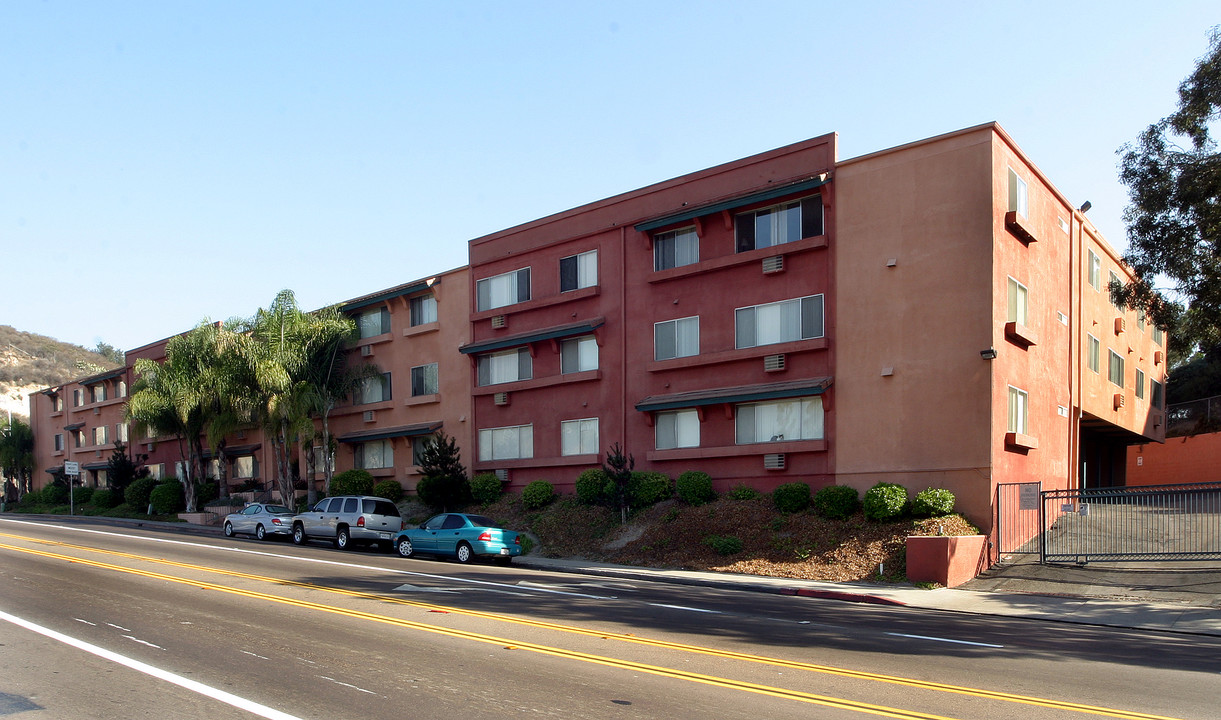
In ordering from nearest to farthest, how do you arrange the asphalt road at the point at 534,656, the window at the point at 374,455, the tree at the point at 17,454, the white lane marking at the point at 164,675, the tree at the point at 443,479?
1. the white lane marking at the point at 164,675
2. the asphalt road at the point at 534,656
3. the tree at the point at 443,479
4. the window at the point at 374,455
5. the tree at the point at 17,454

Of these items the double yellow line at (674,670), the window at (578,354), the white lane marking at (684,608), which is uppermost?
the window at (578,354)

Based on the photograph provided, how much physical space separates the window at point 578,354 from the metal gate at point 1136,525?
50.9 feet

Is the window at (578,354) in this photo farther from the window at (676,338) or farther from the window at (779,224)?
the window at (779,224)

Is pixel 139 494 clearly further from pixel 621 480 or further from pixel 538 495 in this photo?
pixel 621 480

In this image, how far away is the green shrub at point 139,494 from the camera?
52.3 m

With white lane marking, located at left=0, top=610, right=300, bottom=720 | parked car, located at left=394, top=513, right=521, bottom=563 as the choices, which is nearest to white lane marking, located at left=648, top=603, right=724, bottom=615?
white lane marking, located at left=0, top=610, right=300, bottom=720

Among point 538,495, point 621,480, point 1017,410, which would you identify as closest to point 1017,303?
point 1017,410

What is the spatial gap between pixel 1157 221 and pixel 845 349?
828cm

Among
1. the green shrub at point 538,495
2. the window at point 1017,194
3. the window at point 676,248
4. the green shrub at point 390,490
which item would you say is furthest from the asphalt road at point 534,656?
the green shrub at point 390,490

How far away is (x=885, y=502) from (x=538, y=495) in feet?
42.2

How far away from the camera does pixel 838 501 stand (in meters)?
25.2

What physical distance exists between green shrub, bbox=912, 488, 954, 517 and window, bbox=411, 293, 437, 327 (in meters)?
22.2

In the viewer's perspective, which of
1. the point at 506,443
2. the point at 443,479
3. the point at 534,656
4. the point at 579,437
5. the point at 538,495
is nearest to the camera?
the point at 534,656

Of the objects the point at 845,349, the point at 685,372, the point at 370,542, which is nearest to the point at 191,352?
the point at 370,542
